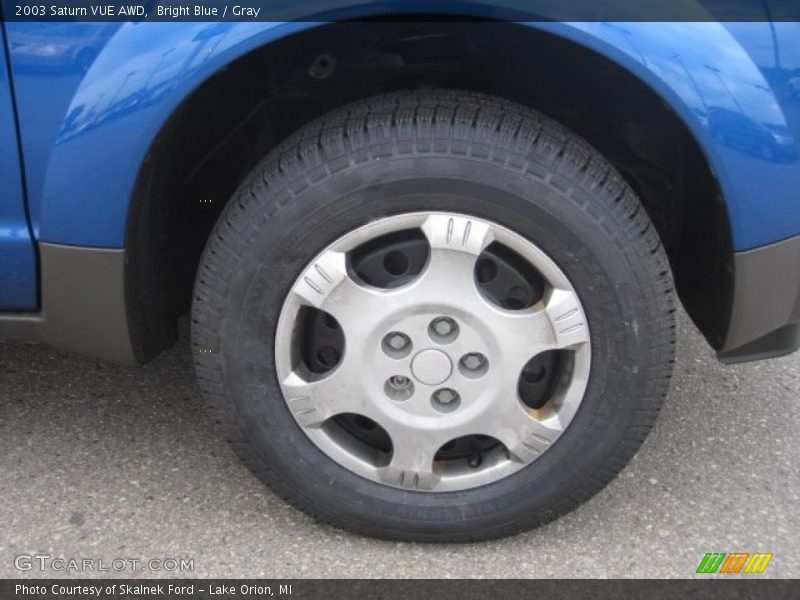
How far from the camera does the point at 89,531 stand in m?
2.26

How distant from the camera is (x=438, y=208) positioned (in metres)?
1.97

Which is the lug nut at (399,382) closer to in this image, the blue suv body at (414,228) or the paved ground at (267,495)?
the blue suv body at (414,228)

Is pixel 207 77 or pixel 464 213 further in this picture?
pixel 464 213

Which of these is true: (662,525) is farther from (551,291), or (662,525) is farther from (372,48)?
(372,48)

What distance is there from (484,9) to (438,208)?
1.34 feet

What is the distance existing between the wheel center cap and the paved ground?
449 millimetres

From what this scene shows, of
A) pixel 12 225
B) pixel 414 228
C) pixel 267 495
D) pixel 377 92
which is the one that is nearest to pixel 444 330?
pixel 414 228

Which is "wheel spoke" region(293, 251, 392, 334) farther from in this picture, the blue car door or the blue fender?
the blue car door

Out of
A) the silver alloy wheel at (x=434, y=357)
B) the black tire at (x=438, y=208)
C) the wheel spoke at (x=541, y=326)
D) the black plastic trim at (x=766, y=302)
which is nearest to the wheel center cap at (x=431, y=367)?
the silver alloy wheel at (x=434, y=357)

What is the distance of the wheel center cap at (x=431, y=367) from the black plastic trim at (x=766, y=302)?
0.63 m

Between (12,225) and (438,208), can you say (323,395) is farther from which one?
(12,225)

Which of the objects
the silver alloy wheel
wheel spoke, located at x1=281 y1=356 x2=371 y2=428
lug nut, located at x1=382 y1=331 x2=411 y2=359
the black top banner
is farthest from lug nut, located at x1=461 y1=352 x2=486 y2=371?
the black top banner

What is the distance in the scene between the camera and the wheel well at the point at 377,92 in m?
2.04
